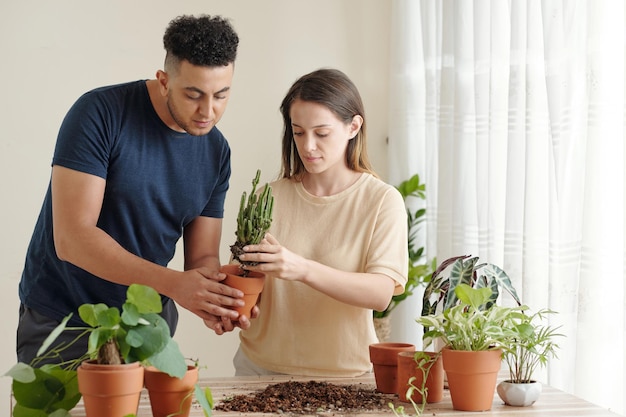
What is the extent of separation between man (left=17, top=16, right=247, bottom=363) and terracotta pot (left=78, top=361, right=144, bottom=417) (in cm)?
58

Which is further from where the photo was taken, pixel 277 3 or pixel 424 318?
pixel 277 3

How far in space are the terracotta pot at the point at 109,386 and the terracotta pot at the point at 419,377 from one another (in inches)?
25.6

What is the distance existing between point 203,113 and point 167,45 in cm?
21

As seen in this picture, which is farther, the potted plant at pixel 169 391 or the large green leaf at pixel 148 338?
the potted plant at pixel 169 391

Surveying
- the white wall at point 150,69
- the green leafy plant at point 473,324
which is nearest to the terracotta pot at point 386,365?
the green leafy plant at point 473,324

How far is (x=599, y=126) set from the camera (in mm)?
2238

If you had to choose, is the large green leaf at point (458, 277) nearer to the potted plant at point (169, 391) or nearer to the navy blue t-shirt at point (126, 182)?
the potted plant at point (169, 391)

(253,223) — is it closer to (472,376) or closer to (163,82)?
(163,82)

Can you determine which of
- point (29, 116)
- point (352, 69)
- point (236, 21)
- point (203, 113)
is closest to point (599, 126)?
point (203, 113)

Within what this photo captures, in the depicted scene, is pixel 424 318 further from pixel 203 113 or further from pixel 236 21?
pixel 236 21

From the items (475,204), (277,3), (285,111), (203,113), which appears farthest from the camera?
(277,3)

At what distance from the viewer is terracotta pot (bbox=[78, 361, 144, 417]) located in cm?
128

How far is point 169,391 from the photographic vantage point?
143 cm

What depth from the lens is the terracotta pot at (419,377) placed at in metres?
1.70
